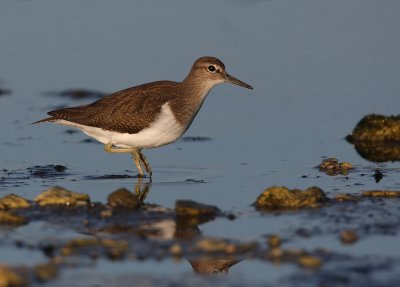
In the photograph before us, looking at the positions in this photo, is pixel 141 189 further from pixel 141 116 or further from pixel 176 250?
pixel 176 250

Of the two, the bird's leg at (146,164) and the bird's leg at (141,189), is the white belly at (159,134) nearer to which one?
the bird's leg at (146,164)

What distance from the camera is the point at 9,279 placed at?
764 cm

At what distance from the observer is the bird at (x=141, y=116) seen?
11461 millimetres

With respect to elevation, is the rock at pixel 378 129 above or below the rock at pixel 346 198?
above

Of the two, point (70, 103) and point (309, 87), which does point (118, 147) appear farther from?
point (309, 87)

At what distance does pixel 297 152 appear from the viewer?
12211 mm

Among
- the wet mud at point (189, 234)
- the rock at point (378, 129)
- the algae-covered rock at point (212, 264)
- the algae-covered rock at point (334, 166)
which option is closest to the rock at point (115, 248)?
the wet mud at point (189, 234)

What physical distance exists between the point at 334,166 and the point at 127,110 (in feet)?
7.64

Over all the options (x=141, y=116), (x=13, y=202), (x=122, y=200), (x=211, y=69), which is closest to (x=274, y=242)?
(x=122, y=200)

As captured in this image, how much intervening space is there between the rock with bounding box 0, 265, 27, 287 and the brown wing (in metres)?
4.01

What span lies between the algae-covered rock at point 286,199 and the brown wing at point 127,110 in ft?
6.62

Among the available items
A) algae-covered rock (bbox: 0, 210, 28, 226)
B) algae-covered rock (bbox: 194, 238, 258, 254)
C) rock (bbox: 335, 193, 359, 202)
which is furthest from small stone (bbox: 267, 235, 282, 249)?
algae-covered rock (bbox: 0, 210, 28, 226)

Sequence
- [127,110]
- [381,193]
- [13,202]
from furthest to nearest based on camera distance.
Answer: [127,110] < [381,193] < [13,202]

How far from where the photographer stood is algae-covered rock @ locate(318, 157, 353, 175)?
37.8 ft
